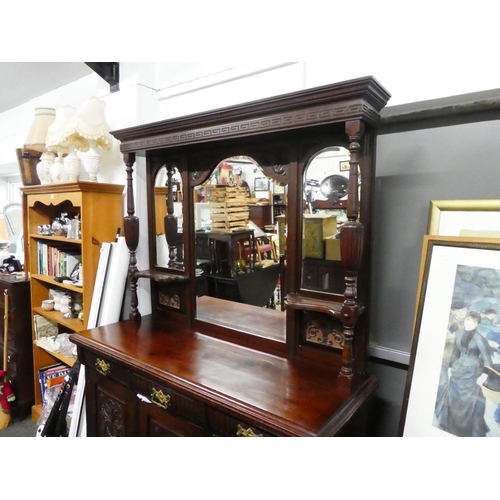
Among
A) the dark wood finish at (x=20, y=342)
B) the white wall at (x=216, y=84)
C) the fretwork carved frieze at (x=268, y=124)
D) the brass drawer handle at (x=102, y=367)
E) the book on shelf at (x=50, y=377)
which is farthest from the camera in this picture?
the dark wood finish at (x=20, y=342)

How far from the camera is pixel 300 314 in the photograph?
144cm

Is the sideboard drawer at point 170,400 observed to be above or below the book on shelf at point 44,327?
above

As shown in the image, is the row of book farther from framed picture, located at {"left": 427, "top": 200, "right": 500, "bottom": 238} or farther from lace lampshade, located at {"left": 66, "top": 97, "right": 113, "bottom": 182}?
framed picture, located at {"left": 427, "top": 200, "right": 500, "bottom": 238}

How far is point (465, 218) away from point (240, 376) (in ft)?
3.13

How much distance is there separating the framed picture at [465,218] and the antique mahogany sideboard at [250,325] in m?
0.23

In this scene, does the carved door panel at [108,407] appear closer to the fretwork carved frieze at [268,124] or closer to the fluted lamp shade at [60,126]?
the fretwork carved frieze at [268,124]

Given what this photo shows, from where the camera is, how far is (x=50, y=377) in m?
2.45

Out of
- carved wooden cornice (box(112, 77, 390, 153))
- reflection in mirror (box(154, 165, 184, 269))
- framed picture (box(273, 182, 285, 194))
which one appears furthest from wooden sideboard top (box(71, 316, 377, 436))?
carved wooden cornice (box(112, 77, 390, 153))

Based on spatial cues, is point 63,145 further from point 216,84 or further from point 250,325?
point 250,325

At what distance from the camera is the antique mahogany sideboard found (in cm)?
111

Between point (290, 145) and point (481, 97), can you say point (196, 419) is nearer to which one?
point (290, 145)

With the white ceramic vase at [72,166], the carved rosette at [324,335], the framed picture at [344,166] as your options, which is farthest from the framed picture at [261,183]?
the white ceramic vase at [72,166]

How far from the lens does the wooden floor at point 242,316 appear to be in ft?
5.05

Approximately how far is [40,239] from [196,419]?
1.96 meters
